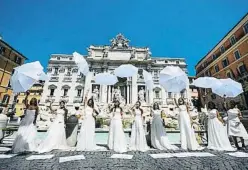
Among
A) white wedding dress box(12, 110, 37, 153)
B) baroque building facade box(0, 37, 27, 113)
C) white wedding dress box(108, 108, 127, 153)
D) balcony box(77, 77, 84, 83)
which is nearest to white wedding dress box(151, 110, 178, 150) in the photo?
white wedding dress box(108, 108, 127, 153)

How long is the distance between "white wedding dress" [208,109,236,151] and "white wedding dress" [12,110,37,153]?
22.7 ft

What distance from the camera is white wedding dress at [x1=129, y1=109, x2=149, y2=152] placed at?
6031 millimetres

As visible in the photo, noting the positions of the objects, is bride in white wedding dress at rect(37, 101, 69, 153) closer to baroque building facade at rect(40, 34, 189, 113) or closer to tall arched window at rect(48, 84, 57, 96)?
baroque building facade at rect(40, 34, 189, 113)

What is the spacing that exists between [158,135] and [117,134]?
183 centimetres

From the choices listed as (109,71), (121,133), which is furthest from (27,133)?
(109,71)

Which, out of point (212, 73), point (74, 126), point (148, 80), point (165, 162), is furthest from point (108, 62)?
point (165, 162)

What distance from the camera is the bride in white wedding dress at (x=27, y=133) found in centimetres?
518

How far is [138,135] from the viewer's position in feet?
20.4

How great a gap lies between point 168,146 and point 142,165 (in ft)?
8.36

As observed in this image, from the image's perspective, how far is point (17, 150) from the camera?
202 inches

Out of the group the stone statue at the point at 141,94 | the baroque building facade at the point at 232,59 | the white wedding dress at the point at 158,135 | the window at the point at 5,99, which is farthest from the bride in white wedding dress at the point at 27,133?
the baroque building facade at the point at 232,59

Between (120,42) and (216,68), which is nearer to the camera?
(216,68)

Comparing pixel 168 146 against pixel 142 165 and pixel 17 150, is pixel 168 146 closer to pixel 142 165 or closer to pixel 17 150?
pixel 142 165

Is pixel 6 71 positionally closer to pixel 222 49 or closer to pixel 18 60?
pixel 18 60
